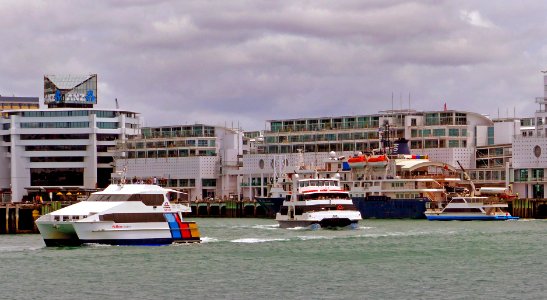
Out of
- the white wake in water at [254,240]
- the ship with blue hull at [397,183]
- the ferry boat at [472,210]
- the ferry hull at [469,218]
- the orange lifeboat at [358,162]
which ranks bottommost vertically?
the white wake in water at [254,240]

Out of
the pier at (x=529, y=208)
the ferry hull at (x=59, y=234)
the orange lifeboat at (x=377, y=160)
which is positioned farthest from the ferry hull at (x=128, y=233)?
the pier at (x=529, y=208)

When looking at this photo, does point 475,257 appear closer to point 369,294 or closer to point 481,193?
point 369,294

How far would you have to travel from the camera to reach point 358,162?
473ft

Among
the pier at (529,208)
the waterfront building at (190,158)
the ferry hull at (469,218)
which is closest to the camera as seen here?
the ferry hull at (469,218)

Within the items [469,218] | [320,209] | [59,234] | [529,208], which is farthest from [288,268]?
[529,208]

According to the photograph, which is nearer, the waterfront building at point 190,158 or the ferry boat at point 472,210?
the ferry boat at point 472,210

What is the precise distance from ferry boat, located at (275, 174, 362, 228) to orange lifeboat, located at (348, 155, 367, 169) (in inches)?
1428

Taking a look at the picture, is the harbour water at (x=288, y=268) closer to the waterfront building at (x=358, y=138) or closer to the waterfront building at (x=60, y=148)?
the waterfront building at (x=358, y=138)

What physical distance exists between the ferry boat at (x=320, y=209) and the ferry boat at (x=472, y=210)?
25858mm

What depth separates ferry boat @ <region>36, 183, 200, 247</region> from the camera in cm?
7725

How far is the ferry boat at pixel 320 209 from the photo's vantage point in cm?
10294

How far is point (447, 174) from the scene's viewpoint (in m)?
148

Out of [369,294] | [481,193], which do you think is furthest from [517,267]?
[481,193]

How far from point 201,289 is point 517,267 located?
64.0 ft
